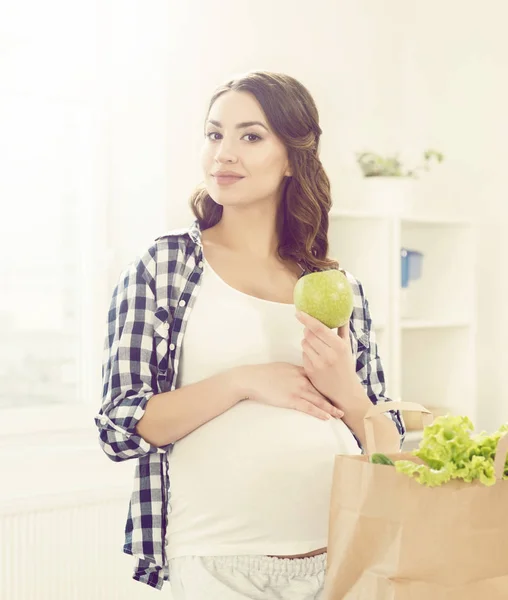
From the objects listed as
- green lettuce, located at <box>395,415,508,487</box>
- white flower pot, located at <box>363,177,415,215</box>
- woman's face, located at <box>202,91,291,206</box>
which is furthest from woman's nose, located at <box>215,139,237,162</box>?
white flower pot, located at <box>363,177,415,215</box>

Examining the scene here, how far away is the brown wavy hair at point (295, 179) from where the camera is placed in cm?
143

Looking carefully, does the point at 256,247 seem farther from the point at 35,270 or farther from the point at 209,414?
the point at 35,270

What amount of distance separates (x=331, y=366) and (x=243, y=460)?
196 millimetres

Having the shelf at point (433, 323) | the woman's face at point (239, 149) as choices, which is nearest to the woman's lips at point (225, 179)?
the woman's face at point (239, 149)

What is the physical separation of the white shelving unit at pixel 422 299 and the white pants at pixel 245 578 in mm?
1440

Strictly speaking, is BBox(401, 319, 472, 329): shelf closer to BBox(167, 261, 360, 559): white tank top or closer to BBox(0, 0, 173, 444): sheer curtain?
BBox(0, 0, 173, 444): sheer curtain

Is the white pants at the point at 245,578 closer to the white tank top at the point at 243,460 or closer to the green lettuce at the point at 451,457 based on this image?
the white tank top at the point at 243,460

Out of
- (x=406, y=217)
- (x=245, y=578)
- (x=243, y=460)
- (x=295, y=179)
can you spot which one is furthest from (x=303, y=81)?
(x=245, y=578)

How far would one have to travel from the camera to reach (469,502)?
109 centimetres

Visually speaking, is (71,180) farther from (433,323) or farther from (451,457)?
(451,457)

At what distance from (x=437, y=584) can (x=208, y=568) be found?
0.35 m

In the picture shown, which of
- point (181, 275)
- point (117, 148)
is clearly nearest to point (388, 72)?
point (117, 148)

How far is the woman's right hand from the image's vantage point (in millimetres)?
1290

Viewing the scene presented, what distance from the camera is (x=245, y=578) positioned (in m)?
1.26
